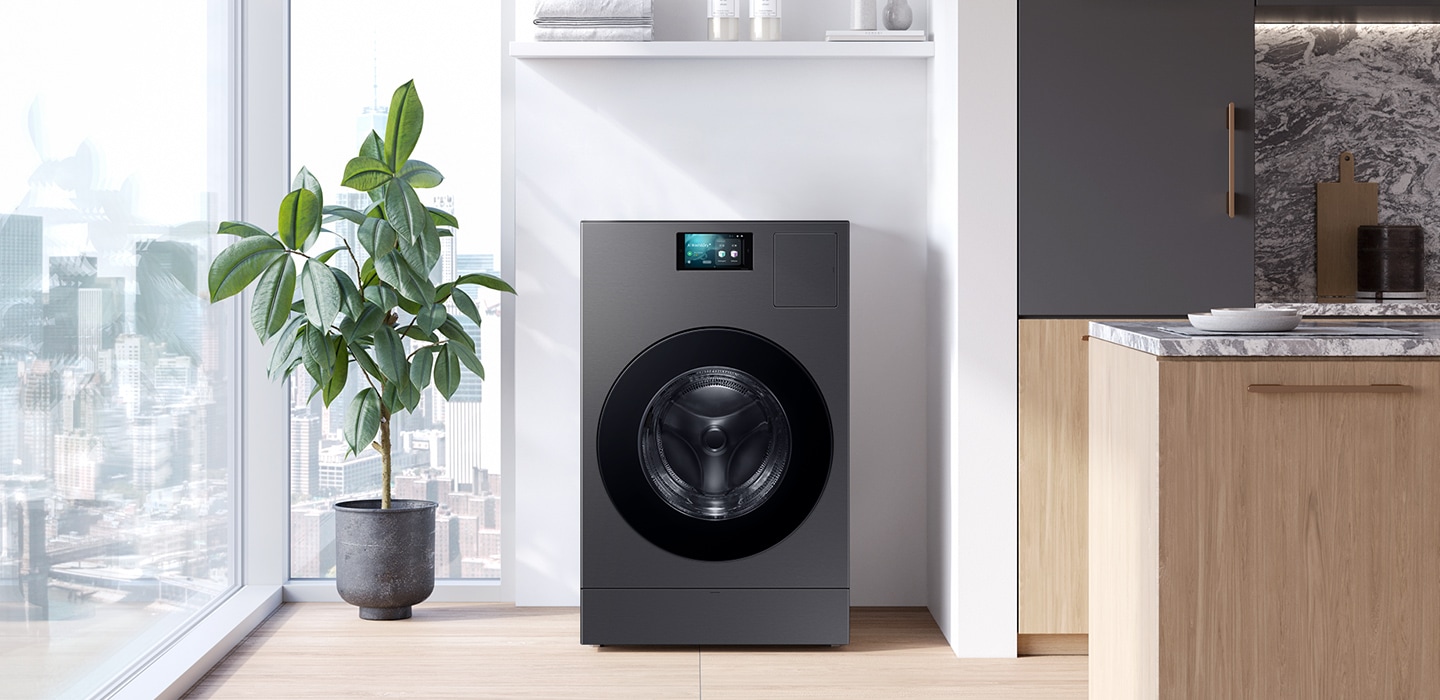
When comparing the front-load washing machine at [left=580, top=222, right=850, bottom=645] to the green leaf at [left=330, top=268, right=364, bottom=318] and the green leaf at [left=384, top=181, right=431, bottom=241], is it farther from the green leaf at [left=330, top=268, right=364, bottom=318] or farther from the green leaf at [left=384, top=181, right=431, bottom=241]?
the green leaf at [left=330, top=268, right=364, bottom=318]

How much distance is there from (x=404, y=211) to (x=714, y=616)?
4.00ft

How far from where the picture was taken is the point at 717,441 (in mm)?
2572

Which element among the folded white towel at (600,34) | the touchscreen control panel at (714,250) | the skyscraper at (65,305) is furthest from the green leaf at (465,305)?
the skyscraper at (65,305)

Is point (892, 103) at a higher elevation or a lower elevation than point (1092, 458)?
higher

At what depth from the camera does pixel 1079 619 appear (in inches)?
99.7

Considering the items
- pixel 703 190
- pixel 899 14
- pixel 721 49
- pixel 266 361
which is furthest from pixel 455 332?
pixel 899 14

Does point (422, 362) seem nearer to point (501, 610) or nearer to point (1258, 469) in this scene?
point (501, 610)

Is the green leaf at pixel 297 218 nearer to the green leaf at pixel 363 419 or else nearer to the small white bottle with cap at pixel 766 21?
the green leaf at pixel 363 419

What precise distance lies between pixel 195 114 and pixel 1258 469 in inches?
98.3

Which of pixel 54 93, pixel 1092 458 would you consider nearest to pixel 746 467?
pixel 1092 458

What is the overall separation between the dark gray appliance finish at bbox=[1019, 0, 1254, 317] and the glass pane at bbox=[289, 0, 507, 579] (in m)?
1.51

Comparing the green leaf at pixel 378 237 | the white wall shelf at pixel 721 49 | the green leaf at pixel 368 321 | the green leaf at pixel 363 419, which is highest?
the white wall shelf at pixel 721 49

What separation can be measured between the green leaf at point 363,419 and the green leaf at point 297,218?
0.41m

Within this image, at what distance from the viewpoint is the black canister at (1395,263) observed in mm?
2797
